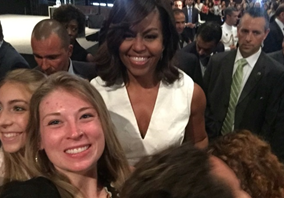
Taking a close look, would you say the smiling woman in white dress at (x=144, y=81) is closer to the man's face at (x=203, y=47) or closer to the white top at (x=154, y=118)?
the white top at (x=154, y=118)

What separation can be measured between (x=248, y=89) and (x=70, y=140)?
138cm

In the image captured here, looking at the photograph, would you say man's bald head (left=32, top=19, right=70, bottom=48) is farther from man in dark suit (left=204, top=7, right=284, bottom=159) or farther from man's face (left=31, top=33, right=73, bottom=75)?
man in dark suit (left=204, top=7, right=284, bottom=159)

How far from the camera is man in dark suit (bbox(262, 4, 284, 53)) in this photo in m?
3.79

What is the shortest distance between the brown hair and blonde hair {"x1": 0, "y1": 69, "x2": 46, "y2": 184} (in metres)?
0.68

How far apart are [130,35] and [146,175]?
0.83 metres

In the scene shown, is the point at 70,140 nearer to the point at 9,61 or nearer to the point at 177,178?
the point at 177,178

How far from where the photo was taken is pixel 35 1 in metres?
12.9

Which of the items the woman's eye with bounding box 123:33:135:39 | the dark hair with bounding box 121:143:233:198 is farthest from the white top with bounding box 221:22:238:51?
the dark hair with bounding box 121:143:233:198

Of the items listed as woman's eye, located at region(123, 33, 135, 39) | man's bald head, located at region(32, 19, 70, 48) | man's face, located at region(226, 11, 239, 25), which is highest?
woman's eye, located at region(123, 33, 135, 39)

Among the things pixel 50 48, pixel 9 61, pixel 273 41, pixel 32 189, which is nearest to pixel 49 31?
pixel 50 48

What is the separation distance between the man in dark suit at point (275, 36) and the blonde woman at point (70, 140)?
287cm

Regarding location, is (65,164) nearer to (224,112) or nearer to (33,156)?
(33,156)

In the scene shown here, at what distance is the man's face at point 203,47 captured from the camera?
10.5 ft

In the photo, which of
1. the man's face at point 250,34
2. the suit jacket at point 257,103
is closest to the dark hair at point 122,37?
the suit jacket at point 257,103
